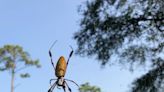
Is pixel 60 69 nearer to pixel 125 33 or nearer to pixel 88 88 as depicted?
pixel 125 33

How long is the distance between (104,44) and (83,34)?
2.33 ft

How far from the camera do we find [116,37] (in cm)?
1302

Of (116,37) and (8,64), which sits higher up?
(8,64)

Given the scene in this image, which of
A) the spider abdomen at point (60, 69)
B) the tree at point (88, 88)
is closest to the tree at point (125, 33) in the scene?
the spider abdomen at point (60, 69)

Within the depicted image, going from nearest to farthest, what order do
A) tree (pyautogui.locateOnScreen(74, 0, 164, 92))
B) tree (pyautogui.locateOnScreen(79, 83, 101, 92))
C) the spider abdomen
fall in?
the spider abdomen → tree (pyautogui.locateOnScreen(74, 0, 164, 92)) → tree (pyautogui.locateOnScreen(79, 83, 101, 92))

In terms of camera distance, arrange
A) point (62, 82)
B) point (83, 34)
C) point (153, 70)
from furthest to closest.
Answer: point (83, 34) < point (153, 70) < point (62, 82)

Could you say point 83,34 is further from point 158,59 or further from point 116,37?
point 158,59

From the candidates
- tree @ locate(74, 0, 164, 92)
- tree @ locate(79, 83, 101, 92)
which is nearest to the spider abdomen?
tree @ locate(74, 0, 164, 92)

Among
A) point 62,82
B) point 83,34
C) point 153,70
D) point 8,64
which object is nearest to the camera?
point 62,82

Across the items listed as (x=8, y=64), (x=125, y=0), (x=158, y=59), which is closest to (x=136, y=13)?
(x=125, y=0)

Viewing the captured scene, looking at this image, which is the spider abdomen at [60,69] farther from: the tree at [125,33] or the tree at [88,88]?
the tree at [88,88]

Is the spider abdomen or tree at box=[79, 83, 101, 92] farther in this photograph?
tree at box=[79, 83, 101, 92]

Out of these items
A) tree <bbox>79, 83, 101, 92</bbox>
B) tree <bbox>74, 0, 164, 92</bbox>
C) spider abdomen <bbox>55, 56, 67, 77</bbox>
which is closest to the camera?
spider abdomen <bbox>55, 56, 67, 77</bbox>

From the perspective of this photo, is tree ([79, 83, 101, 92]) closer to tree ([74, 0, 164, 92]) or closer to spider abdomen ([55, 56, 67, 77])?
tree ([74, 0, 164, 92])
